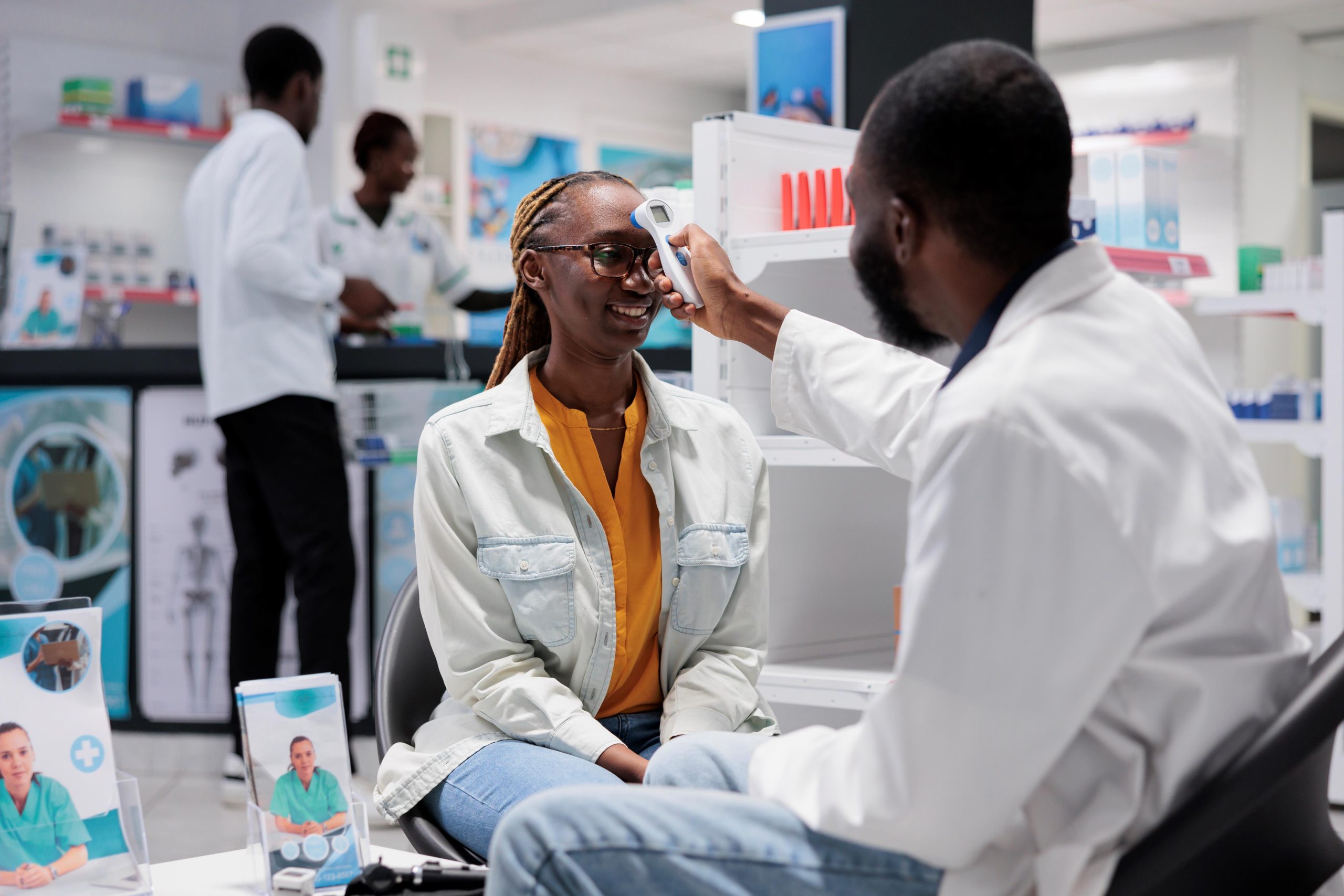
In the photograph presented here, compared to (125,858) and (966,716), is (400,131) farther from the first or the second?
(966,716)

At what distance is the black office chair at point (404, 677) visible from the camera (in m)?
1.78

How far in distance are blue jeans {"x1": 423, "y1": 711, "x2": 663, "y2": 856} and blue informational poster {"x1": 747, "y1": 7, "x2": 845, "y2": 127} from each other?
2.21m

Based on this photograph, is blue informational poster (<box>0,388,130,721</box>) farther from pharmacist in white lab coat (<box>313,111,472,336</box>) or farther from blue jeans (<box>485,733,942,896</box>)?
blue jeans (<box>485,733,942,896</box>)

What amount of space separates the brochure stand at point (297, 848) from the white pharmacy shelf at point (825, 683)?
3.04 ft

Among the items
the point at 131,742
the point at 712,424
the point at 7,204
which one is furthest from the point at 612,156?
the point at 712,424

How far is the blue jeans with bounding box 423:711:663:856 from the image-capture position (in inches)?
60.2

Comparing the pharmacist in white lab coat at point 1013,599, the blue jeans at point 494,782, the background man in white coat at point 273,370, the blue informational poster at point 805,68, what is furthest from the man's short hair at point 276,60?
the pharmacist in white lab coat at point 1013,599

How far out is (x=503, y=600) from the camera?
5.52 ft

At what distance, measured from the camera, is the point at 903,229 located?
1109 millimetres

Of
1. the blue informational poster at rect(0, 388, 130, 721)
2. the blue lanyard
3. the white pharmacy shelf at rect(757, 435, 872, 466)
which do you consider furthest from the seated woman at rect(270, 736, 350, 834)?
the blue informational poster at rect(0, 388, 130, 721)

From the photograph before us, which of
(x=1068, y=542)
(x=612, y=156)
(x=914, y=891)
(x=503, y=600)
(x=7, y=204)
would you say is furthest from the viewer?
(x=612, y=156)

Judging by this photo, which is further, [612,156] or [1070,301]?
[612,156]

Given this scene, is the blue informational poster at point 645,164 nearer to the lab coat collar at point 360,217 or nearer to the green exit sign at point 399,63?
the green exit sign at point 399,63

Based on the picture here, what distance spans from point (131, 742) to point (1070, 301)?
11.4 feet
